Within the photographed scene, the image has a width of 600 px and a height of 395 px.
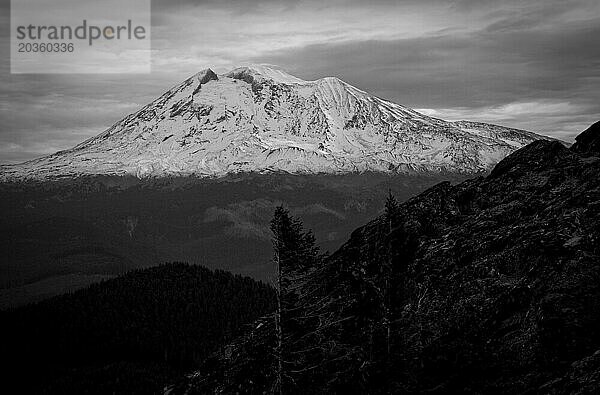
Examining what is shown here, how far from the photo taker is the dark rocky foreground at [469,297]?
26.4 m

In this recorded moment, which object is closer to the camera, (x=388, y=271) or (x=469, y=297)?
(x=469, y=297)

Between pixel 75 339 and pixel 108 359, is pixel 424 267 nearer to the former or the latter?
pixel 108 359

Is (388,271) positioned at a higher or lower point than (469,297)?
higher

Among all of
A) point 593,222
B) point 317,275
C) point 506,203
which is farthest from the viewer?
point 317,275

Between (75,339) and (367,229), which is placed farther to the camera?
(75,339)

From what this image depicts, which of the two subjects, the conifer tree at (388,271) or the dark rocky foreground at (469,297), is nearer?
the dark rocky foreground at (469,297)

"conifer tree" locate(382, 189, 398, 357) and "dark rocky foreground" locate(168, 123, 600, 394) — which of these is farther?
"conifer tree" locate(382, 189, 398, 357)

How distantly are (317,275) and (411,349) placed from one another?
38.1ft

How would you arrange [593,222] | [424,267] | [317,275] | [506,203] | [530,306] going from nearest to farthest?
1. [530,306]
2. [593,222]
3. [424,267]
4. [506,203]
5. [317,275]

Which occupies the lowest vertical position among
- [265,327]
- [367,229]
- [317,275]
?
[265,327]

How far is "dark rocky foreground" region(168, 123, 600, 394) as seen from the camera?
26375mm

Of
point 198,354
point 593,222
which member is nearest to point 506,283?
point 593,222

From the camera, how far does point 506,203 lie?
39125mm

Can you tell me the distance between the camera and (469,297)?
3191 centimetres
